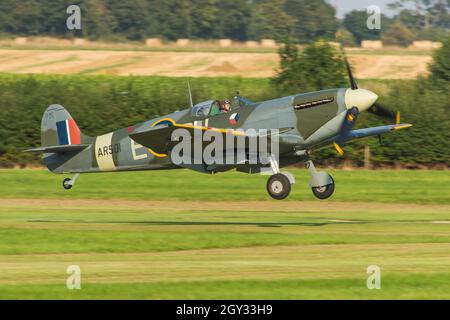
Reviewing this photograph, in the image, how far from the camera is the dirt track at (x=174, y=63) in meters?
62.0

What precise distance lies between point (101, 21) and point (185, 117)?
72605mm

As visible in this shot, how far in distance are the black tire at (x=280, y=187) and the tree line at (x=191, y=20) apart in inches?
2351

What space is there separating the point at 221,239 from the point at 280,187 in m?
1.96

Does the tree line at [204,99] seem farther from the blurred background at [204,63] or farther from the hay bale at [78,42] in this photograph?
the hay bale at [78,42]

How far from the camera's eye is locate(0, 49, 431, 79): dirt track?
62031 millimetres

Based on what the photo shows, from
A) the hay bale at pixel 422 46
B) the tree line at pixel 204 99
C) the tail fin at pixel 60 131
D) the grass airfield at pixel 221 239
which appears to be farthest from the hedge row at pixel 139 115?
the hay bale at pixel 422 46

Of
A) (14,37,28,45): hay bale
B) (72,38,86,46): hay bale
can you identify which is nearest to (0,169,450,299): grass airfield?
(72,38,86,46): hay bale

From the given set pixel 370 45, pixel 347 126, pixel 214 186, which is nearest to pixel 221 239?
pixel 347 126

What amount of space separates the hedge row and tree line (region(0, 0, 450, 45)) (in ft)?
126

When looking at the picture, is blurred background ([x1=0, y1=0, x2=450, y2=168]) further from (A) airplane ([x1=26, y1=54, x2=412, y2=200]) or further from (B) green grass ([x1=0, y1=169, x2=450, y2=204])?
(A) airplane ([x1=26, y1=54, x2=412, y2=200])

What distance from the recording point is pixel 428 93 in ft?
133

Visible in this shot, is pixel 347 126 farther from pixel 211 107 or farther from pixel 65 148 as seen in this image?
pixel 65 148

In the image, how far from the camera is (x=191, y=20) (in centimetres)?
9969
